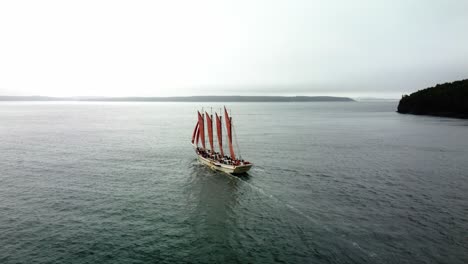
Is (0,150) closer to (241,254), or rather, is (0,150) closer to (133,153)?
(133,153)

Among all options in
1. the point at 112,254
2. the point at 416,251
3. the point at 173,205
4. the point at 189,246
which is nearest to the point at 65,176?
the point at 173,205

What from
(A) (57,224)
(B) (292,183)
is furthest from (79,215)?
(B) (292,183)

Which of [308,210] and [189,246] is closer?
[189,246]

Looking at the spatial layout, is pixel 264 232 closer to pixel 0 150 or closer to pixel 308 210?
pixel 308 210

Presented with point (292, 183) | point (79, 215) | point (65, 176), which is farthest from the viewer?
point (65, 176)

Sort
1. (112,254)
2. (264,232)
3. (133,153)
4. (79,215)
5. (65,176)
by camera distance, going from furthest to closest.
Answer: (133,153) → (65,176) → (79,215) → (264,232) → (112,254)

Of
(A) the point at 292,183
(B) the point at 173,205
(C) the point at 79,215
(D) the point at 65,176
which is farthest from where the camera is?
(D) the point at 65,176

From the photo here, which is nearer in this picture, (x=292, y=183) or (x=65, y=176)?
(x=292, y=183)

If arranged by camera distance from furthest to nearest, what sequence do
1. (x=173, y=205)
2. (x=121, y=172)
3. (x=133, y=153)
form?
1. (x=133, y=153)
2. (x=121, y=172)
3. (x=173, y=205)
